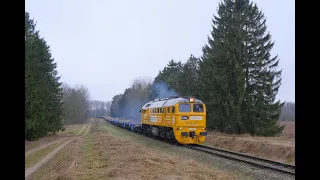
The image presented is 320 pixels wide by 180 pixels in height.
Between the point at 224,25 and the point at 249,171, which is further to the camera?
the point at 224,25

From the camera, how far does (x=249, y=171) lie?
38.0ft

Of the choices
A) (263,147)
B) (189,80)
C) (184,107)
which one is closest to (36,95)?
(184,107)

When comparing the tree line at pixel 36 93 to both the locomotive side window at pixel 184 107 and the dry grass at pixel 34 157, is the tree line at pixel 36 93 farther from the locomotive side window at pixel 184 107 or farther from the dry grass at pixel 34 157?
the locomotive side window at pixel 184 107

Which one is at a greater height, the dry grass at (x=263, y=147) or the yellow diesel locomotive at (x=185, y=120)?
the yellow diesel locomotive at (x=185, y=120)

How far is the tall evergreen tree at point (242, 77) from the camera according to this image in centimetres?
2944

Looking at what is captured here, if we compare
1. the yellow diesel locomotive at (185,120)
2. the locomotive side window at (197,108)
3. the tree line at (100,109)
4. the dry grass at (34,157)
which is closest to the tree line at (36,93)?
the dry grass at (34,157)

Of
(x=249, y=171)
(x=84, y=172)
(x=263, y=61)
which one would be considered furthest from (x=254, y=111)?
(x=84, y=172)

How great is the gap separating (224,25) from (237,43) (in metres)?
3.23

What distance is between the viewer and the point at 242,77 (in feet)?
98.1

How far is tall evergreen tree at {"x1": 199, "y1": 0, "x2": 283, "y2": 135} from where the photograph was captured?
29438 mm

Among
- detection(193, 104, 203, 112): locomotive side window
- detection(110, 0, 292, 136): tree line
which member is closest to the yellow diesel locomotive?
Result: detection(193, 104, 203, 112): locomotive side window
